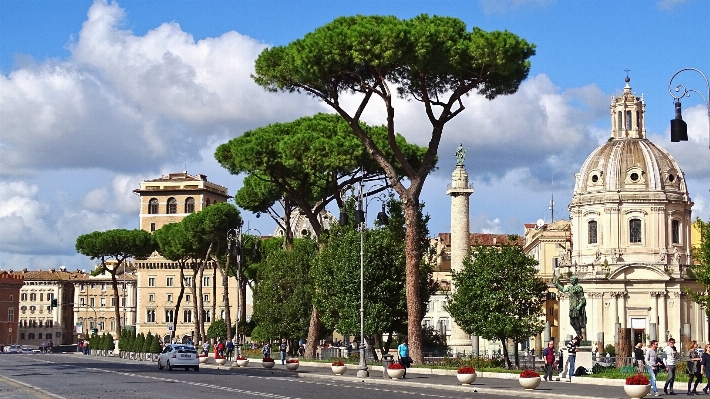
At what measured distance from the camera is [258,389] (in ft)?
106

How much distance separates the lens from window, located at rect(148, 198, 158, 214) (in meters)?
142

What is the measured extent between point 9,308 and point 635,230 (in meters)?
114

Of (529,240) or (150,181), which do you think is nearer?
(529,240)

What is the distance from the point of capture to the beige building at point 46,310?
6909 inches

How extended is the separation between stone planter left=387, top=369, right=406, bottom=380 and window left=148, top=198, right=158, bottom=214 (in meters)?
107

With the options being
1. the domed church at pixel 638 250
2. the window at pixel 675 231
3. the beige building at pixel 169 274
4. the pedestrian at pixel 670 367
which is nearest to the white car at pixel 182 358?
the pedestrian at pixel 670 367

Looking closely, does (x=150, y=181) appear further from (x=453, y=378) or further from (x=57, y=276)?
(x=453, y=378)

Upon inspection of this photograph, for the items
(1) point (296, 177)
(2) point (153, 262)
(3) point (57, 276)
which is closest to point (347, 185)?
(1) point (296, 177)

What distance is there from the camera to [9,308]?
568 feet

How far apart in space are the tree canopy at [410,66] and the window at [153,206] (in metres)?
100

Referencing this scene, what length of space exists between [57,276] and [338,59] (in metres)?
148

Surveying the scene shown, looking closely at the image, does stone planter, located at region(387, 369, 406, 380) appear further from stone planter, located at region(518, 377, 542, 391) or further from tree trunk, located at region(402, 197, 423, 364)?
stone planter, located at region(518, 377, 542, 391)

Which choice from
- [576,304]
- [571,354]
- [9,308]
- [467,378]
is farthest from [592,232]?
[9,308]

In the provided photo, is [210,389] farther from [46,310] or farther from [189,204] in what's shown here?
[46,310]
